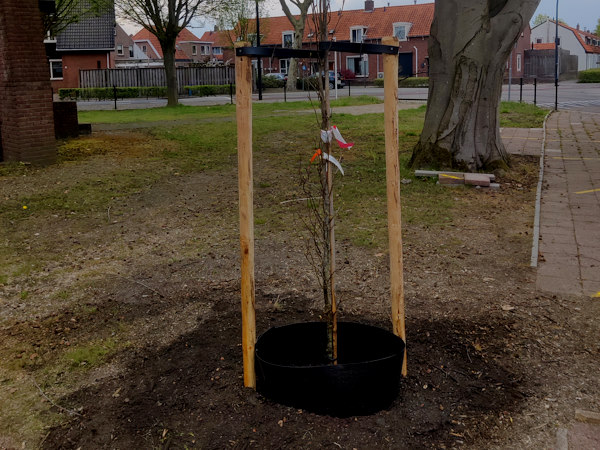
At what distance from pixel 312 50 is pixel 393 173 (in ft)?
2.77

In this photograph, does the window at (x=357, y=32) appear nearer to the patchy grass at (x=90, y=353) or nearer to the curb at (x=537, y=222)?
the curb at (x=537, y=222)

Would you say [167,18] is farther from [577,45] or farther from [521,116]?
[577,45]

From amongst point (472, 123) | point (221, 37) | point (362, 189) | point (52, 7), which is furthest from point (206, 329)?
point (221, 37)

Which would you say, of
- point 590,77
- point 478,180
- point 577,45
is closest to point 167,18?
point 478,180

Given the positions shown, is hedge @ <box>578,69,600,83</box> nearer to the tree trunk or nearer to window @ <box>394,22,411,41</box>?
window @ <box>394,22,411,41</box>

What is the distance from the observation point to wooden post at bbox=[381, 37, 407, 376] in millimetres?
3578

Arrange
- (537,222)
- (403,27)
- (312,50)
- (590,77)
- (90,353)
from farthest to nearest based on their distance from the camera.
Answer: (403,27), (590,77), (537,222), (90,353), (312,50)

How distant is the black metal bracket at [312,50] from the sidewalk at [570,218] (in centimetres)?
301

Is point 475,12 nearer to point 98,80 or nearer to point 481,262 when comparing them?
point 481,262

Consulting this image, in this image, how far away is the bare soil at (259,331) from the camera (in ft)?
11.2

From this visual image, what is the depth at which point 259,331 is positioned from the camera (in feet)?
15.0

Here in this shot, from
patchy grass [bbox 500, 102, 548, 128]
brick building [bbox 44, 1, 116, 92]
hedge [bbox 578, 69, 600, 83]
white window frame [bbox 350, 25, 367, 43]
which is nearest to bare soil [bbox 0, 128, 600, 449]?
patchy grass [bbox 500, 102, 548, 128]

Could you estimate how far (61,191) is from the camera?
9.62m

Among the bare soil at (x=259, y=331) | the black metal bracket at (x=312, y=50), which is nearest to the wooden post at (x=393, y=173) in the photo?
the black metal bracket at (x=312, y=50)
